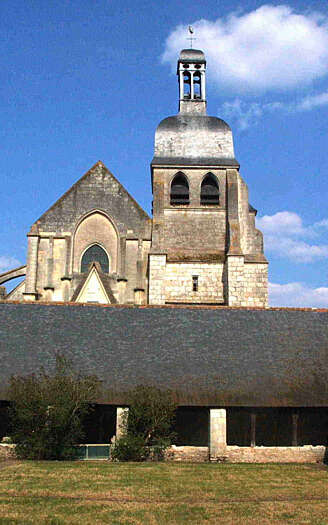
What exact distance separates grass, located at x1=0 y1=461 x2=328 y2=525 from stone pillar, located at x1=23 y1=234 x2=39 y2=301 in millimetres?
12933

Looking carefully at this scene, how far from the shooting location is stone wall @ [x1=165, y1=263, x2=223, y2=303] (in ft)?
86.7

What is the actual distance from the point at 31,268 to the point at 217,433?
1375 centimetres

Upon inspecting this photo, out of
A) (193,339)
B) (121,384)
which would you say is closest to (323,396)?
(193,339)

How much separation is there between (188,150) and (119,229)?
208 inches

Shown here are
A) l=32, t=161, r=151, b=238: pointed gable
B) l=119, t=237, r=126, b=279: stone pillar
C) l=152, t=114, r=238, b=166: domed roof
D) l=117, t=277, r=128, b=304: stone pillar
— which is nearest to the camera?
l=117, t=277, r=128, b=304: stone pillar

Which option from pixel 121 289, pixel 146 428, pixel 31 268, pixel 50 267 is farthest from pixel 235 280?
pixel 146 428

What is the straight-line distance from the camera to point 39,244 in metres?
26.5

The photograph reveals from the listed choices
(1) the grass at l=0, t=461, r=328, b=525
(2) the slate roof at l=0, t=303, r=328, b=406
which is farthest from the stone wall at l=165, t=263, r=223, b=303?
(1) the grass at l=0, t=461, r=328, b=525

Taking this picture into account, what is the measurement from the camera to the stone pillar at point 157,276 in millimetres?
25562

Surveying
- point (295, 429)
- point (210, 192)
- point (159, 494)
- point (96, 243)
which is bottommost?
point (159, 494)

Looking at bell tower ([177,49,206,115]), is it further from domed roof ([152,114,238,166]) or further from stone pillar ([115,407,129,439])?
stone pillar ([115,407,129,439])

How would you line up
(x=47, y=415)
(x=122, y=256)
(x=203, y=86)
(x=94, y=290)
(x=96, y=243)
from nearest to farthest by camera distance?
(x=47, y=415) → (x=94, y=290) → (x=122, y=256) → (x=96, y=243) → (x=203, y=86)

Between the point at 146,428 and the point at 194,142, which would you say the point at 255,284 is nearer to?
the point at 194,142

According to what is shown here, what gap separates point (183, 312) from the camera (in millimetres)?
18672
